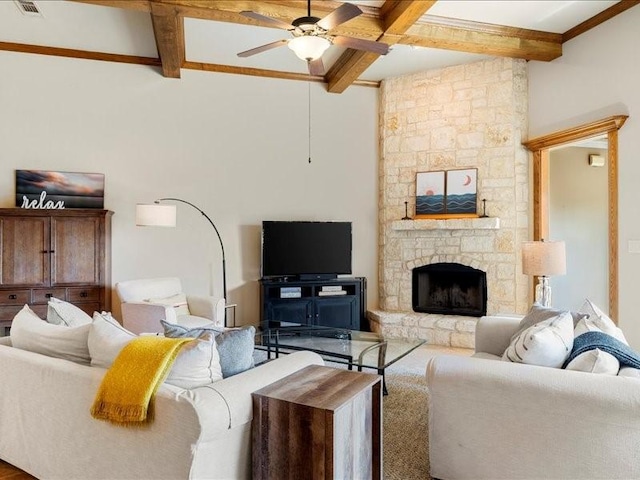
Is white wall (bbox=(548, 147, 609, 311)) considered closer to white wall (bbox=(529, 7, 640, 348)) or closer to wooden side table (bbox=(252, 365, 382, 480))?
white wall (bbox=(529, 7, 640, 348))

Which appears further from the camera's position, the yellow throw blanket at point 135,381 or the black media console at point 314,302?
the black media console at point 314,302

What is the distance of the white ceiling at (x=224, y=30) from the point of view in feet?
13.3

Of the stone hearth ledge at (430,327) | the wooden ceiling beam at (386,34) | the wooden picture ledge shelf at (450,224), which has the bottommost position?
the stone hearth ledge at (430,327)

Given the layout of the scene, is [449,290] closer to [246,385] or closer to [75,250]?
[246,385]

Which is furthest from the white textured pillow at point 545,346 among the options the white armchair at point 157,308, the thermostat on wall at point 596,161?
Result: the thermostat on wall at point 596,161

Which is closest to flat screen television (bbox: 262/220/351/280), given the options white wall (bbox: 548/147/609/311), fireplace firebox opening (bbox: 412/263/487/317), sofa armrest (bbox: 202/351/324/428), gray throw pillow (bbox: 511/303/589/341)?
fireplace firebox opening (bbox: 412/263/487/317)

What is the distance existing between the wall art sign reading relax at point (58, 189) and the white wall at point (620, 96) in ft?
17.5

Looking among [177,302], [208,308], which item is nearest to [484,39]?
[208,308]

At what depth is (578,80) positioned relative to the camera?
179 inches

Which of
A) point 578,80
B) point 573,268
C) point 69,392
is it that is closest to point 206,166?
point 69,392

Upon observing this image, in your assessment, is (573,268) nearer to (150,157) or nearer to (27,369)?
(150,157)

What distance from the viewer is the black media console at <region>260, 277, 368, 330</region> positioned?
5.26 m

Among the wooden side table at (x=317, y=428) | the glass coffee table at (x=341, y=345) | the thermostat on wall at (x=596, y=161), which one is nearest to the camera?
the wooden side table at (x=317, y=428)

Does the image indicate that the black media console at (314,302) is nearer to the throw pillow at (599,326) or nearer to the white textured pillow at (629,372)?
the throw pillow at (599,326)
